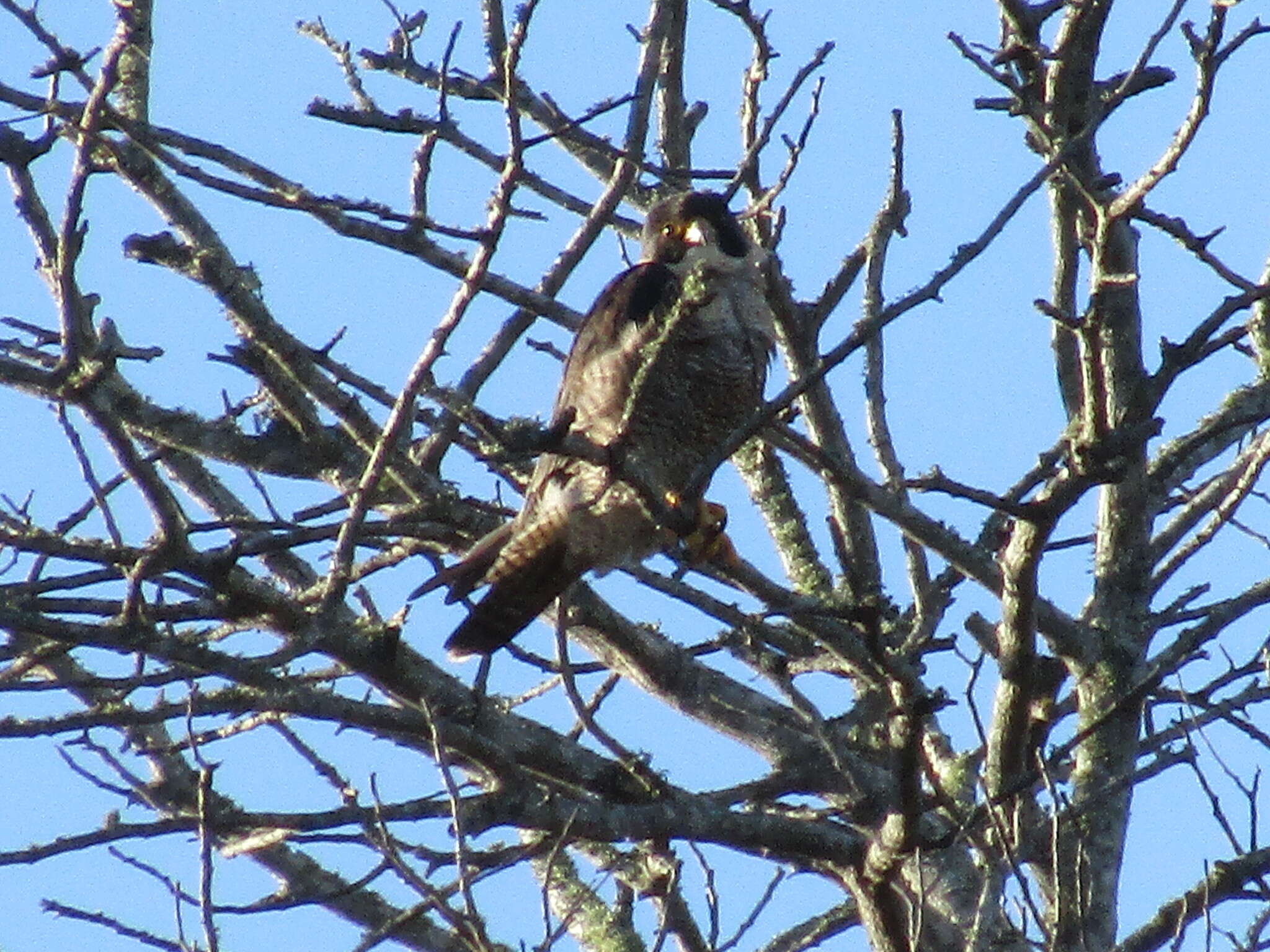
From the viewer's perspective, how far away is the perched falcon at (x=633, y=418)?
4297mm

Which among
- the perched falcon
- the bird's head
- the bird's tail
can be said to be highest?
the bird's head

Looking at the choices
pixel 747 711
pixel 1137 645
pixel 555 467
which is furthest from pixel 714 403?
pixel 1137 645

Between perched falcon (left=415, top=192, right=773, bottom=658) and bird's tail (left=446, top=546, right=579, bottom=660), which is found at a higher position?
perched falcon (left=415, top=192, right=773, bottom=658)

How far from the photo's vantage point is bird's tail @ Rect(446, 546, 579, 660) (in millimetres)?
4281

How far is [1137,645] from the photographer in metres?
3.99

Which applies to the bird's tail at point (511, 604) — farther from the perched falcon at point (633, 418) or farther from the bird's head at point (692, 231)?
the bird's head at point (692, 231)

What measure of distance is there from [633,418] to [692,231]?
0.90m

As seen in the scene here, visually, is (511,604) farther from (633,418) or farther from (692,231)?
(692,231)

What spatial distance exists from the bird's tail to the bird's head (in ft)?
3.13

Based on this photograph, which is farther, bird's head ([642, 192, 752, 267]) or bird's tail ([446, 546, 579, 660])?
bird's head ([642, 192, 752, 267])

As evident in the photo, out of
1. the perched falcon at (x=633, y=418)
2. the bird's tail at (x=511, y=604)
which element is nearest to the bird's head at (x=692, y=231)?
the perched falcon at (x=633, y=418)

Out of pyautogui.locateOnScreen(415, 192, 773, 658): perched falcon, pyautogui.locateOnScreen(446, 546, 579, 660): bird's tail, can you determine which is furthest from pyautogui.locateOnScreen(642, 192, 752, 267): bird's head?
pyautogui.locateOnScreen(446, 546, 579, 660): bird's tail

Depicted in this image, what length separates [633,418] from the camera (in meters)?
4.25

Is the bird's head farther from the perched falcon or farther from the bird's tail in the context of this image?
the bird's tail
